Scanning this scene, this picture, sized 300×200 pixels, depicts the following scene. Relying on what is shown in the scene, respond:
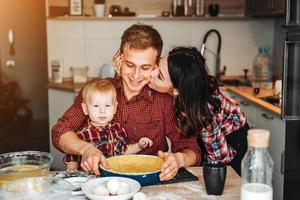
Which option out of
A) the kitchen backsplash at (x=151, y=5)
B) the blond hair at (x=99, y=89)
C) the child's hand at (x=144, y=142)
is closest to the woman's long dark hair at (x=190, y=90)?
the child's hand at (x=144, y=142)

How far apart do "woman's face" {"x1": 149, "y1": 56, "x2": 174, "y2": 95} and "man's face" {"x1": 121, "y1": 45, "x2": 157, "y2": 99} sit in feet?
0.08

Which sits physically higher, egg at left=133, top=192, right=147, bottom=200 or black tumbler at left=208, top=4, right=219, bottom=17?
black tumbler at left=208, top=4, right=219, bottom=17

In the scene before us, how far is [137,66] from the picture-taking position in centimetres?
203

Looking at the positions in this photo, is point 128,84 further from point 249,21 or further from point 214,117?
point 249,21

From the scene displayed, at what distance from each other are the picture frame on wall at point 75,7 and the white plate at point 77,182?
2.92m

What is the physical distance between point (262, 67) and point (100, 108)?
275cm

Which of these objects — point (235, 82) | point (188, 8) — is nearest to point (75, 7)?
point (188, 8)

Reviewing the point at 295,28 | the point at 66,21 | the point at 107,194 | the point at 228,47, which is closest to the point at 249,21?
the point at 228,47

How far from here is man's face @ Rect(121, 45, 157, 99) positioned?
2.02 metres

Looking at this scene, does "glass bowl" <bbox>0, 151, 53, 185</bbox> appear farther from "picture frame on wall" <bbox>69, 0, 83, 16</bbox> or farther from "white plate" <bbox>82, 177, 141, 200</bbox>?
"picture frame on wall" <bbox>69, 0, 83, 16</bbox>

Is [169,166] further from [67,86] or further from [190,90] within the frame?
[67,86]

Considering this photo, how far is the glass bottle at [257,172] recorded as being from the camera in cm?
135

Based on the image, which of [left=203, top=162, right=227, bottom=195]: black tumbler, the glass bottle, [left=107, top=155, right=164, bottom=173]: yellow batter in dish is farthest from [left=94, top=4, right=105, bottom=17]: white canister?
the glass bottle

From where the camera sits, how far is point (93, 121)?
6.84 ft
